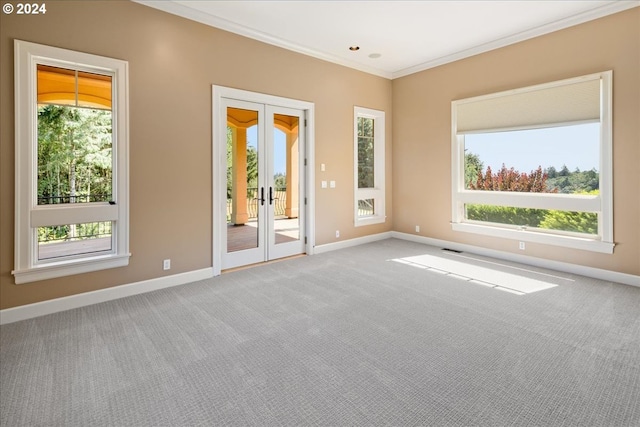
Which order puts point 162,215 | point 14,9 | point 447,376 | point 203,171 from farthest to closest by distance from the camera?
point 203,171 → point 162,215 → point 14,9 → point 447,376

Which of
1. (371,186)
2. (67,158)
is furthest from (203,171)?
(371,186)

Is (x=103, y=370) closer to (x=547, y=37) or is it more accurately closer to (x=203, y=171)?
(x=203, y=171)

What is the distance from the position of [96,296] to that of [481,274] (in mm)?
4622

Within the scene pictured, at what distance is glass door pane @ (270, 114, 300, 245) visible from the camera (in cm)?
529

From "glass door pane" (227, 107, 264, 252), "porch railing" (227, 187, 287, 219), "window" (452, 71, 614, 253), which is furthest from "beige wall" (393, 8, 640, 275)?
"glass door pane" (227, 107, 264, 252)

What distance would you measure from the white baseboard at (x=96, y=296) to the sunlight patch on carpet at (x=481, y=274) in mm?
3016

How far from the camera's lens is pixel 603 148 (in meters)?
4.22

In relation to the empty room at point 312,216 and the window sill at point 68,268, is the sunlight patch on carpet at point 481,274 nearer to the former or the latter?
the empty room at point 312,216

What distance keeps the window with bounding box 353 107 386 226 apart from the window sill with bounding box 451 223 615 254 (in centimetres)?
157

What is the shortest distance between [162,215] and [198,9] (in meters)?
2.53

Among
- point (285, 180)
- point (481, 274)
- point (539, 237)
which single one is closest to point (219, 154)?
point (285, 180)

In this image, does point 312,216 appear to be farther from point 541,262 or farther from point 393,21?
point 541,262

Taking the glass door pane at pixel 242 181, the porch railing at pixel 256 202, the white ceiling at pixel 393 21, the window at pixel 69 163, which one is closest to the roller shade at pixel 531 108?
the white ceiling at pixel 393 21

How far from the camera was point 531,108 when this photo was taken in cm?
486
